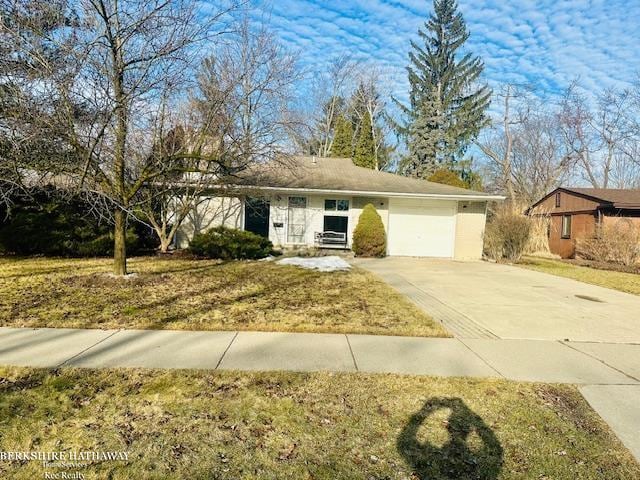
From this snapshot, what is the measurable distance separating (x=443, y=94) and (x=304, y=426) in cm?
3524

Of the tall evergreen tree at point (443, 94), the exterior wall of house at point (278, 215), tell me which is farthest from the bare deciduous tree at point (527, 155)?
the exterior wall of house at point (278, 215)

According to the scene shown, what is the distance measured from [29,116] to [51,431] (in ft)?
17.5

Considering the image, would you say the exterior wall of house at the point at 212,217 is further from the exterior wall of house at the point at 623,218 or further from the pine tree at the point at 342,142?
the pine tree at the point at 342,142

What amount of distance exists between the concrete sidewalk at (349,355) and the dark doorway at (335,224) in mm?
11007

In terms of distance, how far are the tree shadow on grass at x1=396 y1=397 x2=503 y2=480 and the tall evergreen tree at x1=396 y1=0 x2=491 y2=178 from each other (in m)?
30.0

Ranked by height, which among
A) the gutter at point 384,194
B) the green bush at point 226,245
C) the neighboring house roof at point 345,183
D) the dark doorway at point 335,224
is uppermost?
the neighboring house roof at point 345,183

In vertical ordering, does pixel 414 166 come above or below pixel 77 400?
above

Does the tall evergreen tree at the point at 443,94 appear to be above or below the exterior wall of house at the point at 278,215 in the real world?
above

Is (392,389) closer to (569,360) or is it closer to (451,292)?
(569,360)

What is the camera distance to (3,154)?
6.21 meters

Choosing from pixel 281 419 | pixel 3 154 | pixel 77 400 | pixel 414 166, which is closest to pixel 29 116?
pixel 3 154

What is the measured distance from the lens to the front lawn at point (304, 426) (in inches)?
90.0

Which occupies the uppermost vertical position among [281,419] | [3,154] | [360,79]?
[360,79]

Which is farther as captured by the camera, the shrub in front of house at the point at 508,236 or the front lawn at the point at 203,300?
the shrub in front of house at the point at 508,236
